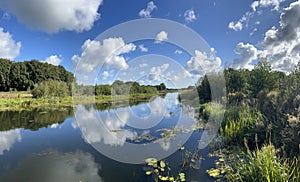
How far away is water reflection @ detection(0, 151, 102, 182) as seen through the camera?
4.87m

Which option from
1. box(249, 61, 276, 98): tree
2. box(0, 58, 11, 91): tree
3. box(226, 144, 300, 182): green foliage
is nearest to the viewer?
box(226, 144, 300, 182): green foliage

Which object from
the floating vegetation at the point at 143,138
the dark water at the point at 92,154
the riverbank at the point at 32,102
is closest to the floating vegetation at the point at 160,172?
the dark water at the point at 92,154

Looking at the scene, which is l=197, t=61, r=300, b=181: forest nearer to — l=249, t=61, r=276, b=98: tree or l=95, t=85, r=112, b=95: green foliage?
l=249, t=61, r=276, b=98: tree

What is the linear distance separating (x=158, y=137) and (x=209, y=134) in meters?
2.20

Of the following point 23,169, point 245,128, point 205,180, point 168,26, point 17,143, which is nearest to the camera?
point 205,180

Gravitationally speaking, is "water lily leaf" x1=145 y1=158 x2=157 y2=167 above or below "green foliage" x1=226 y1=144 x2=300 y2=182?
below

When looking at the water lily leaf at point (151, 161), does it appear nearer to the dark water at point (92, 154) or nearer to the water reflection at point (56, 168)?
the dark water at point (92, 154)

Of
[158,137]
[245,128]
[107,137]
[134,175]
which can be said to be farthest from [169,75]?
[134,175]

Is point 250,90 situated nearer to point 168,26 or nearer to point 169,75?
point 169,75

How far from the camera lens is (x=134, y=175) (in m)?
4.89

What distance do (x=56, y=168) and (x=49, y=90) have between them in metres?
27.2

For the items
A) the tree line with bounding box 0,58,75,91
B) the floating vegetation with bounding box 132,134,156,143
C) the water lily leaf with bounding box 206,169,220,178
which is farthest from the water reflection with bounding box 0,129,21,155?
the tree line with bounding box 0,58,75,91

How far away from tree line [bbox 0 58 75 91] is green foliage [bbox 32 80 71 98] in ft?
27.1

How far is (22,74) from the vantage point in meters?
40.6
